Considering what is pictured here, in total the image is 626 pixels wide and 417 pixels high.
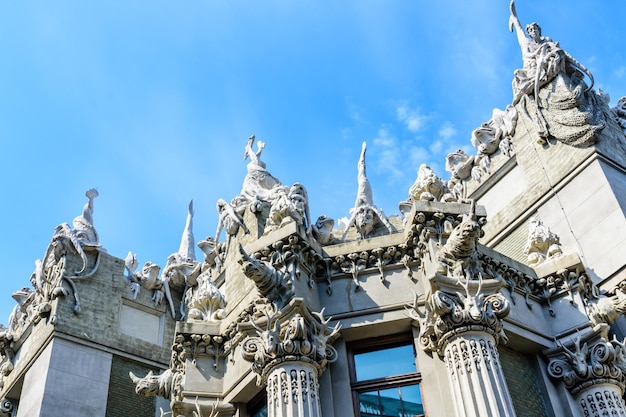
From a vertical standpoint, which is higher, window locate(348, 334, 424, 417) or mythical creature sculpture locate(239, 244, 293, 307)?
mythical creature sculpture locate(239, 244, 293, 307)

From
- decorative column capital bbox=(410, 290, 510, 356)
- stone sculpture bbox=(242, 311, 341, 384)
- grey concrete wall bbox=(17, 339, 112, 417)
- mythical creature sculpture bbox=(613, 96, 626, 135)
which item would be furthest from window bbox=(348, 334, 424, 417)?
mythical creature sculpture bbox=(613, 96, 626, 135)

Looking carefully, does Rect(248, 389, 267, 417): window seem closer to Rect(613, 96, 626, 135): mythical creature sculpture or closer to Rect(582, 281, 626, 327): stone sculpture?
Rect(582, 281, 626, 327): stone sculpture

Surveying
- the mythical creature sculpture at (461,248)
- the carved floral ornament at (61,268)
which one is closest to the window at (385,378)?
the mythical creature sculpture at (461,248)

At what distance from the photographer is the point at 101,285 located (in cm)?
2673

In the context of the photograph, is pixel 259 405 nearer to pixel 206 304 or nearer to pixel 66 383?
pixel 206 304

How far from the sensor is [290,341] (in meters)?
13.6

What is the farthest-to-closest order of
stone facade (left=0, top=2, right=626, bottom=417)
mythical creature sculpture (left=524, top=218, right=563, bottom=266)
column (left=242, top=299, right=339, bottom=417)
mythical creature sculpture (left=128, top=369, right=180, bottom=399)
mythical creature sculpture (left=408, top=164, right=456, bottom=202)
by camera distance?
mythical creature sculpture (left=524, top=218, right=563, bottom=266) < mythical creature sculpture (left=408, top=164, right=456, bottom=202) < mythical creature sculpture (left=128, top=369, right=180, bottom=399) < stone facade (left=0, top=2, right=626, bottom=417) < column (left=242, top=299, right=339, bottom=417)

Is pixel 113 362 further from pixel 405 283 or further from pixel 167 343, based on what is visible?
pixel 405 283

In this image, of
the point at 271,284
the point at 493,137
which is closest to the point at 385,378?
the point at 271,284

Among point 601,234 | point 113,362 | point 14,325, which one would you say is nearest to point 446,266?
point 601,234

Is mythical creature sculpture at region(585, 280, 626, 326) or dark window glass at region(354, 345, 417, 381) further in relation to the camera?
mythical creature sculpture at region(585, 280, 626, 326)

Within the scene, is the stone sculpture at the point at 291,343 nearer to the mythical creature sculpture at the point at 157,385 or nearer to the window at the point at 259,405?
the window at the point at 259,405

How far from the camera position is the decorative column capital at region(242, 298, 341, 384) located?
13.5 m

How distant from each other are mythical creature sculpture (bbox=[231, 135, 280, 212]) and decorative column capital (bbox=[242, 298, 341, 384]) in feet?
16.6
